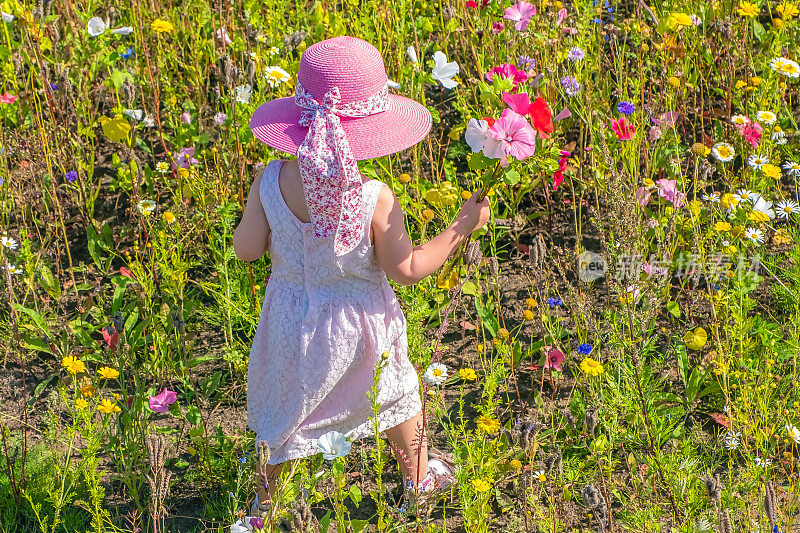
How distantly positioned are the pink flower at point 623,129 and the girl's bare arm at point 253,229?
1.37m

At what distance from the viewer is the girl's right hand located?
2.03 meters

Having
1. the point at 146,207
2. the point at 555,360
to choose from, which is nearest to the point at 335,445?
the point at 555,360

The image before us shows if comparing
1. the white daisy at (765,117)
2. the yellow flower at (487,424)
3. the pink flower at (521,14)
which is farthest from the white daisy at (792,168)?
the yellow flower at (487,424)

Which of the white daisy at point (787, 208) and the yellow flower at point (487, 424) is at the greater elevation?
the yellow flower at point (487, 424)

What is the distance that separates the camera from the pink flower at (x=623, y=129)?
9.77 ft

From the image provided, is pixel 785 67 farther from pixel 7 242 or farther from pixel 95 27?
pixel 7 242

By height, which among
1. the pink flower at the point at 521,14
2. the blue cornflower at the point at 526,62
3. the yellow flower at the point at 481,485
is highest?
the pink flower at the point at 521,14

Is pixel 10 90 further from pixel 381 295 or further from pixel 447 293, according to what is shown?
pixel 381 295

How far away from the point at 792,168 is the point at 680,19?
0.65 meters

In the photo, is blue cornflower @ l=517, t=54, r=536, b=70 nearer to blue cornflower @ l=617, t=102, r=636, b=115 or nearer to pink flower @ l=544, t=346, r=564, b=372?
blue cornflower @ l=617, t=102, r=636, b=115

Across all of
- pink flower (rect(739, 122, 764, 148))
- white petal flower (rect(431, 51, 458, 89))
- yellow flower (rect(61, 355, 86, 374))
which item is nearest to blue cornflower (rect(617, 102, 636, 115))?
pink flower (rect(739, 122, 764, 148))

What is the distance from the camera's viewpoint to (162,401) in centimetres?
245

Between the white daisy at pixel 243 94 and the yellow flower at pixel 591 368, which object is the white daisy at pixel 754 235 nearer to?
the yellow flower at pixel 591 368

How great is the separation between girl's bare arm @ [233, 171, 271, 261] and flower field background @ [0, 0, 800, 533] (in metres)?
0.44
